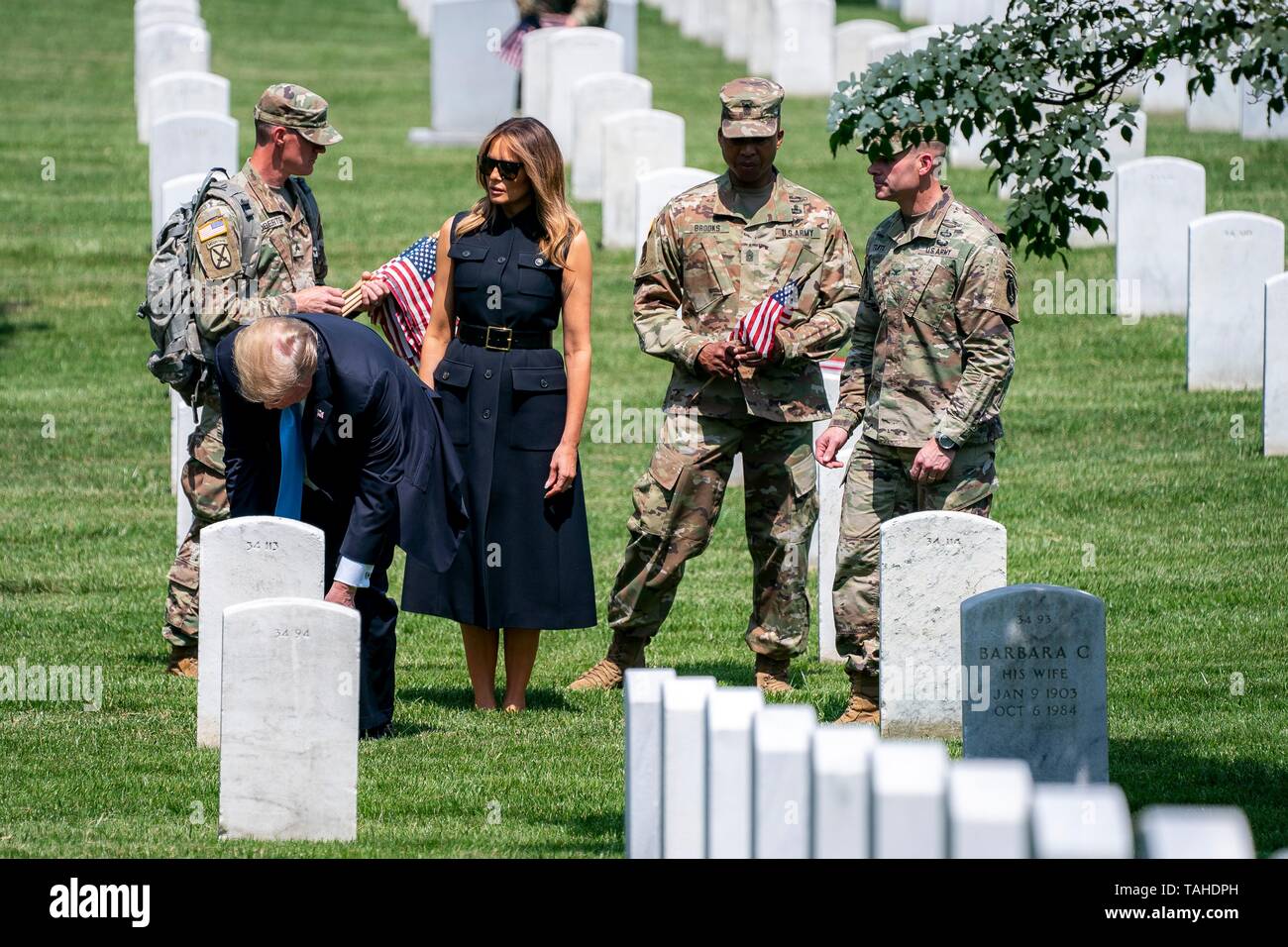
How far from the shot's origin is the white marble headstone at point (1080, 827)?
4168mm

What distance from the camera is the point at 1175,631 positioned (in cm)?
989

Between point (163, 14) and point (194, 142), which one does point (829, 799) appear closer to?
point (194, 142)

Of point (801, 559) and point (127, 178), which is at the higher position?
point (127, 178)

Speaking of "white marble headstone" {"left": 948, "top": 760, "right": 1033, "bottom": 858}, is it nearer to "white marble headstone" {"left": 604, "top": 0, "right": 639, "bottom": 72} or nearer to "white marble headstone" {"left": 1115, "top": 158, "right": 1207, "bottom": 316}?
"white marble headstone" {"left": 1115, "top": 158, "right": 1207, "bottom": 316}

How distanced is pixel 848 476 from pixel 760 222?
1155 millimetres

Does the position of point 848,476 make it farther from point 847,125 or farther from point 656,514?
point 847,125

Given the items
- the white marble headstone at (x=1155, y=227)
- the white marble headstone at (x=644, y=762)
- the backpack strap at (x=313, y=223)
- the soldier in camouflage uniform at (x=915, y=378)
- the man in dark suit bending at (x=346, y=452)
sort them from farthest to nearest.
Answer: the white marble headstone at (x=1155, y=227), the backpack strap at (x=313, y=223), the soldier in camouflage uniform at (x=915, y=378), the man in dark suit bending at (x=346, y=452), the white marble headstone at (x=644, y=762)

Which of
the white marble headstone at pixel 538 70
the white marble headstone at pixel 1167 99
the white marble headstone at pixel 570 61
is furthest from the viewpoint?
the white marble headstone at pixel 1167 99

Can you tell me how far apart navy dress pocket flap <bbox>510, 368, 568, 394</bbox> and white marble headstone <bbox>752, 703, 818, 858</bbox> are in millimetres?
3475

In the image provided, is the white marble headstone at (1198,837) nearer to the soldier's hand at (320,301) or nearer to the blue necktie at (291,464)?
the blue necktie at (291,464)

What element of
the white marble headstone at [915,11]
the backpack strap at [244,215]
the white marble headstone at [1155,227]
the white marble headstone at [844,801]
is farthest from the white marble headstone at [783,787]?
the white marble headstone at [915,11]

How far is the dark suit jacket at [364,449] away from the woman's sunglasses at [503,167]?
3.14ft
